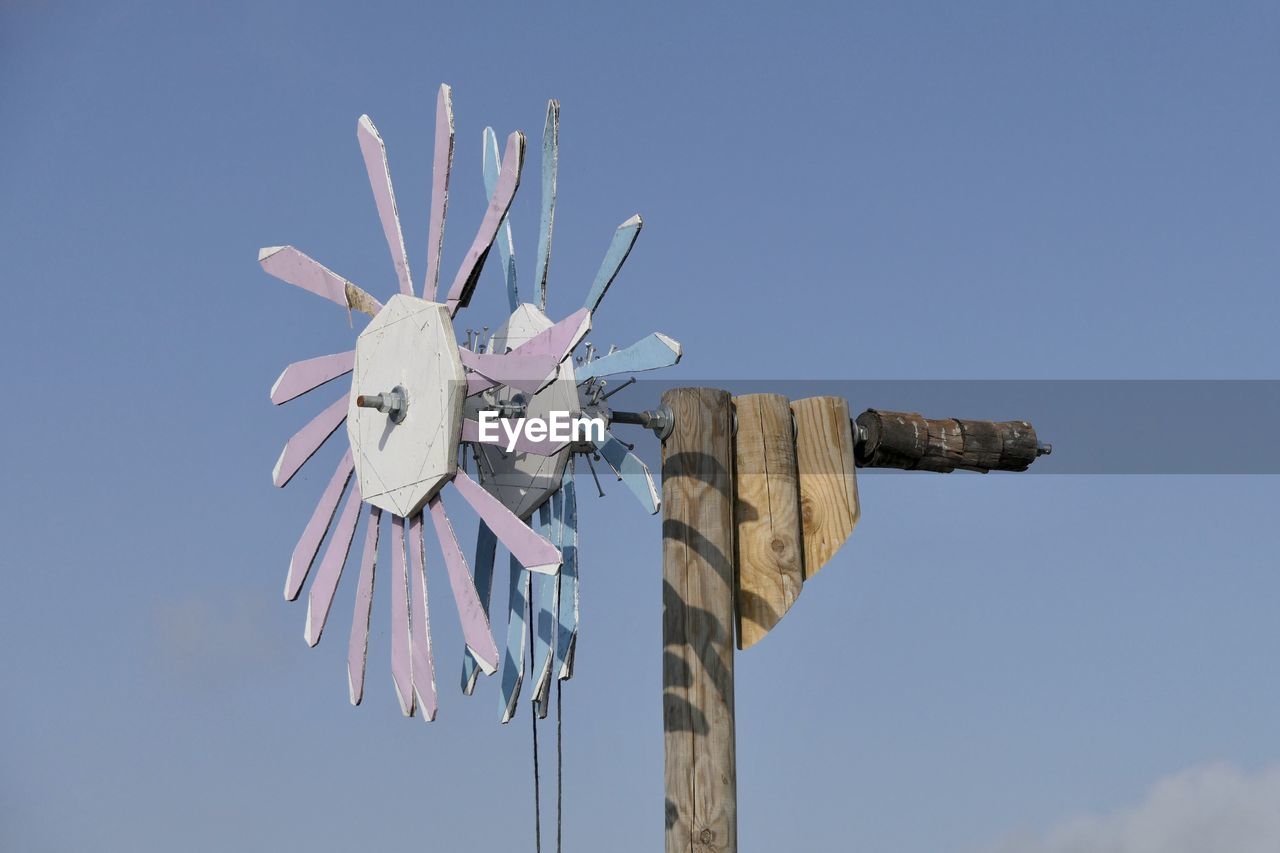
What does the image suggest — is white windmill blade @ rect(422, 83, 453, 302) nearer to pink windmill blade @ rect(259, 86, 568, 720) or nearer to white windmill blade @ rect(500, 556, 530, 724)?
pink windmill blade @ rect(259, 86, 568, 720)

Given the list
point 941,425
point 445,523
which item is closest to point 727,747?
point 445,523

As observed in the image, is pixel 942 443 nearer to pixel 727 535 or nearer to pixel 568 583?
pixel 727 535

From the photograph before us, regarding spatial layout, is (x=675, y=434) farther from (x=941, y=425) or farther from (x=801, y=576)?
(x=941, y=425)

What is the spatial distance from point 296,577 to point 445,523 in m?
1.18

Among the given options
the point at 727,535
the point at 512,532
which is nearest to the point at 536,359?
the point at 512,532

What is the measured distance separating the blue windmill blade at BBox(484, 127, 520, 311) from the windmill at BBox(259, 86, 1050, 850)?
0.03m

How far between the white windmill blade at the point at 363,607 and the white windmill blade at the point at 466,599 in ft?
1.68

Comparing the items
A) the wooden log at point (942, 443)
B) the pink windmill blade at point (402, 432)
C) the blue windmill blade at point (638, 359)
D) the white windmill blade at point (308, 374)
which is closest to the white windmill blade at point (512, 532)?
the pink windmill blade at point (402, 432)

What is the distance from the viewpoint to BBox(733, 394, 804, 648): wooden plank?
22.0 ft

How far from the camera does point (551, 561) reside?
607 centimetres

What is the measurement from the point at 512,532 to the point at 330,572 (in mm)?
1420

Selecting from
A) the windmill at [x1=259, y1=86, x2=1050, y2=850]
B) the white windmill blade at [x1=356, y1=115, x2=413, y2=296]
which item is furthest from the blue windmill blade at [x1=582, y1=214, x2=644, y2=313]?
the white windmill blade at [x1=356, y1=115, x2=413, y2=296]

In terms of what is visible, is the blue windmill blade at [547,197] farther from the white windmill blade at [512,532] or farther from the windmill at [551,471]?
the white windmill blade at [512,532]

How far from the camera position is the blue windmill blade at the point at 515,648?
7160mm
